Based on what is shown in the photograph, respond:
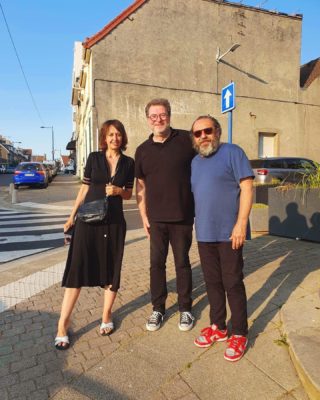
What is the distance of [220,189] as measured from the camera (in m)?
2.78

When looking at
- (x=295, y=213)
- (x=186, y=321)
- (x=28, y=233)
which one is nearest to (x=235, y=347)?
(x=186, y=321)

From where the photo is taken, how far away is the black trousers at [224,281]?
9.20 feet

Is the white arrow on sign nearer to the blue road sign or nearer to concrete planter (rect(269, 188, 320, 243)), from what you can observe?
the blue road sign

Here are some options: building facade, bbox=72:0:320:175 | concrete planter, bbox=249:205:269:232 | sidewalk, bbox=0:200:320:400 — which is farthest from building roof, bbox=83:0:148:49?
sidewalk, bbox=0:200:320:400

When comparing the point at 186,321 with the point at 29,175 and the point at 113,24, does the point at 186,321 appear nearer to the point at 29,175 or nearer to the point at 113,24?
the point at 113,24

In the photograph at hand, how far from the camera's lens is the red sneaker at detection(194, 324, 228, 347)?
9.50 feet

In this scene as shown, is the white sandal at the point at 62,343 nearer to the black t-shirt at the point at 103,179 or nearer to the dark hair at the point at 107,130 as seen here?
the black t-shirt at the point at 103,179

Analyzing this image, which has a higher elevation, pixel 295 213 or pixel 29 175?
pixel 29 175

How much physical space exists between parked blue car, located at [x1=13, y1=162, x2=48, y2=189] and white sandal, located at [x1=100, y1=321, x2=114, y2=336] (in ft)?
59.5

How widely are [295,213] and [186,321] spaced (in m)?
3.99

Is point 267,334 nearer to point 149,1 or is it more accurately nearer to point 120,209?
point 120,209

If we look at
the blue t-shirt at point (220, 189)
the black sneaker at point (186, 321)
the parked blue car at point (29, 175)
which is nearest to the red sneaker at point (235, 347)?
the black sneaker at point (186, 321)

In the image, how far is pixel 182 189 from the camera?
10.3 feet

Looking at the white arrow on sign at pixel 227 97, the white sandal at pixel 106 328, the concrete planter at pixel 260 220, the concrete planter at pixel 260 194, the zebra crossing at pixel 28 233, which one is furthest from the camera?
the concrete planter at pixel 260 194
